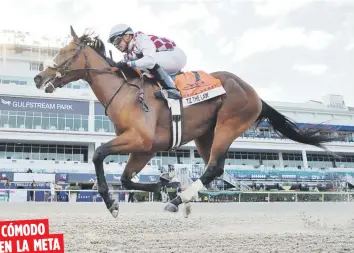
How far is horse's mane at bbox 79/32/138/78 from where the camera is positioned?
200 inches

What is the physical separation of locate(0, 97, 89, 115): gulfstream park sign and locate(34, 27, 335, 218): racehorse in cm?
4204

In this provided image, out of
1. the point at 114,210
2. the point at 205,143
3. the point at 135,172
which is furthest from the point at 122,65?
the point at 114,210

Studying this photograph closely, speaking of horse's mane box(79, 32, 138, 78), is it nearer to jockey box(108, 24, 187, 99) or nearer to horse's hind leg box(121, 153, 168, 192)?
jockey box(108, 24, 187, 99)

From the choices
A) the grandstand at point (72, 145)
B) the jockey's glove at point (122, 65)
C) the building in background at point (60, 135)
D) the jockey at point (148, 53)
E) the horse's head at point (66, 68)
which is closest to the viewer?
the jockey at point (148, 53)

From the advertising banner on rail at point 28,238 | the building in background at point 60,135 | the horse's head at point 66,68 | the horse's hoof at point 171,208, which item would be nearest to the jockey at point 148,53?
the horse's head at point 66,68

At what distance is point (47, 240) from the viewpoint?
4.77 m

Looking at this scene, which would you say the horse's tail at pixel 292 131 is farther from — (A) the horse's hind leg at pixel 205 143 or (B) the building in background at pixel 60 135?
(B) the building in background at pixel 60 135

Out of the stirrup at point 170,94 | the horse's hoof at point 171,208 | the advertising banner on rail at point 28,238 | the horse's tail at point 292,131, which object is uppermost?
the stirrup at point 170,94

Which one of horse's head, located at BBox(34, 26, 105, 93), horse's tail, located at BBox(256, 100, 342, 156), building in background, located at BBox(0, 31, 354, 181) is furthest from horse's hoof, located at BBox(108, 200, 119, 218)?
building in background, located at BBox(0, 31, 354, 181)

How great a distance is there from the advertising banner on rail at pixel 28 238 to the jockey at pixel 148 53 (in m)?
2.12

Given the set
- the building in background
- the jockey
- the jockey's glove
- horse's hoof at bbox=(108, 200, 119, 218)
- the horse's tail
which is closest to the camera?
horse's hoof at bbox=(108, 200, 119, 218)

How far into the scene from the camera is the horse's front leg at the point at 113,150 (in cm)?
439

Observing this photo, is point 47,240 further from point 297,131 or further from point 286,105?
point 286,105

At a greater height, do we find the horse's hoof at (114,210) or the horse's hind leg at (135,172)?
the horse's hind leg at (135,172)
